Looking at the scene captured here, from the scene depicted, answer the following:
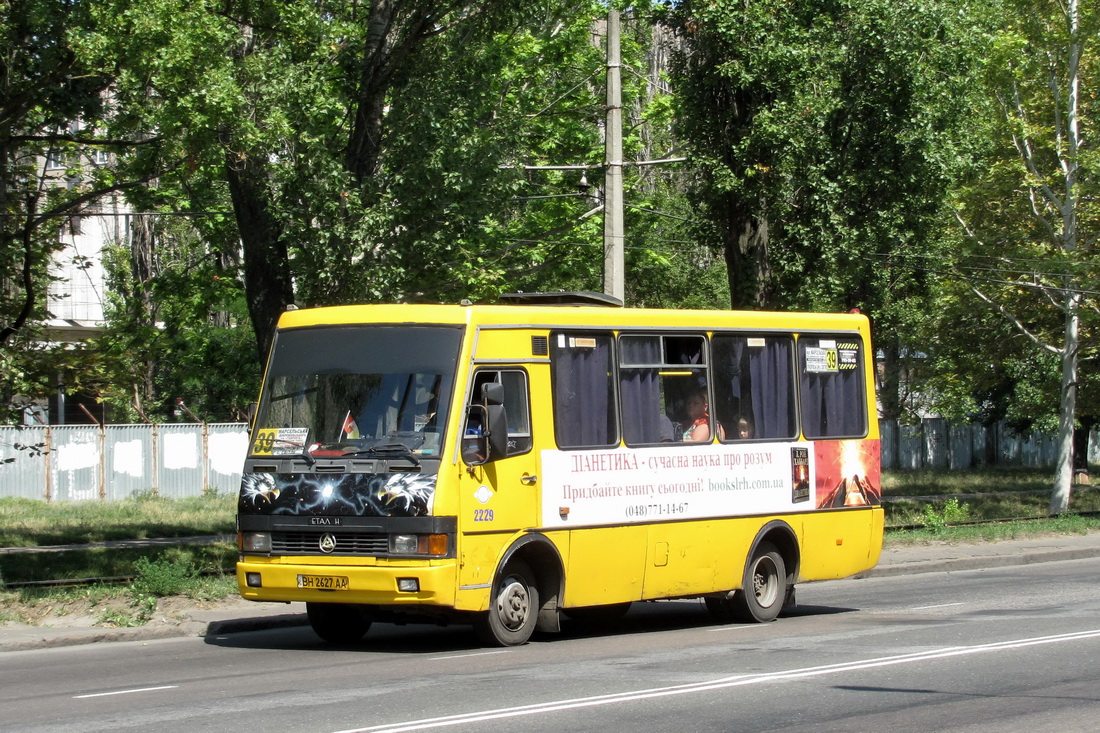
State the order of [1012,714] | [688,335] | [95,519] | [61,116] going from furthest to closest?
[95,519] < [61,116] < [688,335] < [1012,714]

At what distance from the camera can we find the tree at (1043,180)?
32.4 m

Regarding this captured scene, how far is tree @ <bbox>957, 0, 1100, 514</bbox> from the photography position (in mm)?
32438

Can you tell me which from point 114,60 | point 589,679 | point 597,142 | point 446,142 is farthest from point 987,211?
point 589,679

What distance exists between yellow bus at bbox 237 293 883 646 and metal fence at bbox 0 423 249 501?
26678mm

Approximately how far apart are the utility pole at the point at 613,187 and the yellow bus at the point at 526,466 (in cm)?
552

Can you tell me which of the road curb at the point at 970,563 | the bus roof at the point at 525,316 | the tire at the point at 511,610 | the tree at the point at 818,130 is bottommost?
the road curb at the point at 970,563

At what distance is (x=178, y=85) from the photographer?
50.9 ft

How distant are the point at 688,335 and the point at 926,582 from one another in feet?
24.9

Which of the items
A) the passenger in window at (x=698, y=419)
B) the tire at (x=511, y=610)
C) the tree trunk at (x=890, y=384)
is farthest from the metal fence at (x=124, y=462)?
the tree trunk at (x=890, y=384)

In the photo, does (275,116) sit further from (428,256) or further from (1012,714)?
(1012,714)

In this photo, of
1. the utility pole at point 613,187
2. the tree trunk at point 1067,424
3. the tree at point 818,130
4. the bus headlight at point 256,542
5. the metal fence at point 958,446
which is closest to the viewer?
the bus headlight at point 256,542

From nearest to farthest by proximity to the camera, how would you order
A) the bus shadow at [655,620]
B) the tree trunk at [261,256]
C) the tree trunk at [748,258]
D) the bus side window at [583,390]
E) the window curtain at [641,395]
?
1. the bus side window at [583,390]
2. the window curtain at [641,395]
3. the bus shadow at [655,620]
4. the tree trunk at [261,256]
5. the tree trunk at [748,258]

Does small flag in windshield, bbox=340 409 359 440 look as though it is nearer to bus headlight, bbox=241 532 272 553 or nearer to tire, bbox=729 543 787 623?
bus headlight, bbox=241 532 272 553

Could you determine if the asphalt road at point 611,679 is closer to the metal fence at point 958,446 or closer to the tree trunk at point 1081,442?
the tree trunk at point 1081,442
